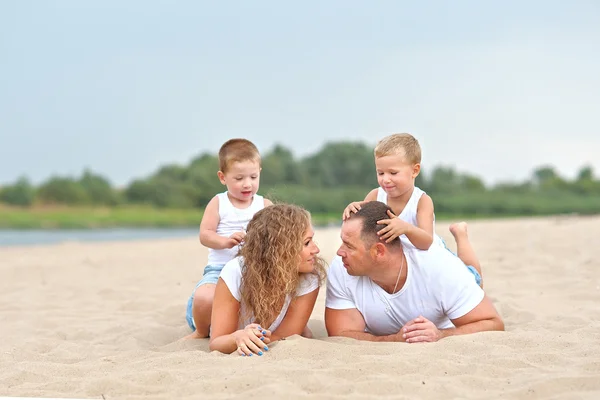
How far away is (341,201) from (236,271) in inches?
894

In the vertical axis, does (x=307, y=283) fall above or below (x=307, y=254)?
below

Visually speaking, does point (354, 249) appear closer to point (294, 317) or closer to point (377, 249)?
point (377, 249)

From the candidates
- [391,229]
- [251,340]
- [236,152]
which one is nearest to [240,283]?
[251,340]

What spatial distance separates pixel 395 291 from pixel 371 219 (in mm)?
520

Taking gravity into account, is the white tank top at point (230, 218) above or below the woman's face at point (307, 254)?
above

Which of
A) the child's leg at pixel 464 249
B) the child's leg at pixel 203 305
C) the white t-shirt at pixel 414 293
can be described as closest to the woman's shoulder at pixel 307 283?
the white t-shirt at pixel 414 293

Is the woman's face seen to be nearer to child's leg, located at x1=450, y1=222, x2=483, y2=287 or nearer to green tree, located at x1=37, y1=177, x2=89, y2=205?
child's leg, located at x1=450, y1=222, x2=483, y2=287

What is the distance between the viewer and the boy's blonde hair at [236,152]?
4914 mm

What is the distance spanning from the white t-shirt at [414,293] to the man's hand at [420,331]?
0.61 ft

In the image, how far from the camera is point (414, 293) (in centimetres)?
417

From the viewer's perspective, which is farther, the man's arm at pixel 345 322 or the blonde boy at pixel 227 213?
the blonde boy at pixel 227 213

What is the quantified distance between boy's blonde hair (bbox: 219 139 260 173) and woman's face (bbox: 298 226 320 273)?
42.4 inches

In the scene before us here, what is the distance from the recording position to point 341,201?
26.7 metres

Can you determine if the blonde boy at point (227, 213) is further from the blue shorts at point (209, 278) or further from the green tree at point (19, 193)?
the green tree at point (19, 193)
